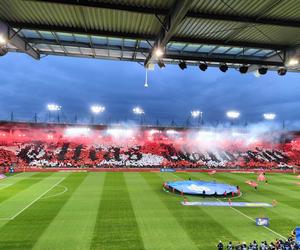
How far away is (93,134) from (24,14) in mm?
63537

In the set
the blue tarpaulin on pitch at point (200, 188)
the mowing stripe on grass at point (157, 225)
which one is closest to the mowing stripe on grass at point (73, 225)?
the mowing stripe on grass at point (157, 225)

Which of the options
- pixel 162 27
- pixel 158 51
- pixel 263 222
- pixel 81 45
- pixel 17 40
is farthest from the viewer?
pixel 263 222

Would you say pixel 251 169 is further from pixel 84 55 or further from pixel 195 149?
pixel 84 55

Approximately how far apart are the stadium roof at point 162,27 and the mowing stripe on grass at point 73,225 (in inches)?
480

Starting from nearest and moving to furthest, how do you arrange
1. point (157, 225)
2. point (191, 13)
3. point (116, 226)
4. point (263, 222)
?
point (191, 13) < point (116, 226) < point (157, 225) < point (263, 222)

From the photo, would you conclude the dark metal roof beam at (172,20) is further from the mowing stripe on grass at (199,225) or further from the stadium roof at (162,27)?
the mowing stripe on grass at (199,225)

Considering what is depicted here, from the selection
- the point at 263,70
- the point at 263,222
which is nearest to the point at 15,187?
the point at 263,222

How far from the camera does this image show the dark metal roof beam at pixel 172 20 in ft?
37.9

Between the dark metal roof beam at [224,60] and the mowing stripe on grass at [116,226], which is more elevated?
the dark metal roof beam at [224,60]

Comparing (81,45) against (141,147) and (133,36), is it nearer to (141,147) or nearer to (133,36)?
(133,36)

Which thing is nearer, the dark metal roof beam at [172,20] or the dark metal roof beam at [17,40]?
the dark metal roof beam at [172,20]

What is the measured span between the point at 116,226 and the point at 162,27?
47.6 feet

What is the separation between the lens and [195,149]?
76438 millimetres

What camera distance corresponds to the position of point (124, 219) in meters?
23.3
